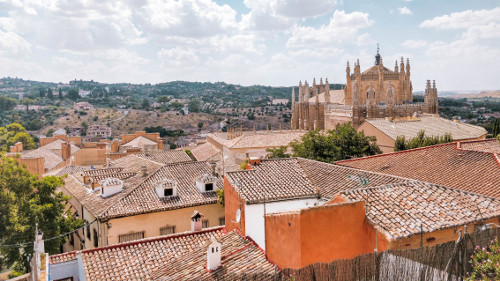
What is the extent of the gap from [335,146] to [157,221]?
12589 millimetres

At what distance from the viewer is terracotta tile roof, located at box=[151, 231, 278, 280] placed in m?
8.81

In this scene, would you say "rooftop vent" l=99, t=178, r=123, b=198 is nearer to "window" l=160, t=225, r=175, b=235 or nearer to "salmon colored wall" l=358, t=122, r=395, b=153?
"window" l=160, t=225, r=175, b=235

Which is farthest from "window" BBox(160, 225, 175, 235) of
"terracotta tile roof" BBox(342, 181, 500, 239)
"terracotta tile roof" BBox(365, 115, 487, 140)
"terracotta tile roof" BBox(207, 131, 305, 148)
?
"terracotta tile roof" BBox(207, 131, 305, 148)

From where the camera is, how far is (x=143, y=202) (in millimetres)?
18016

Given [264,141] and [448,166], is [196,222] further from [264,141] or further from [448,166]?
[264,141]

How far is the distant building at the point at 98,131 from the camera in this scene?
96.6 m

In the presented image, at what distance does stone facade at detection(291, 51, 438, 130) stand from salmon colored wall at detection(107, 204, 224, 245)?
2867 centimetres

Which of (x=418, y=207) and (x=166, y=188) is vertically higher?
(x=418, y=207)

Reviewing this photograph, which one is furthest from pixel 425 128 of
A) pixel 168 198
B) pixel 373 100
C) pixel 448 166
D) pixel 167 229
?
pixel 167 229

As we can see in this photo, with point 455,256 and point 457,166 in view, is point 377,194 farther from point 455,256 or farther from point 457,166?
point 457,166

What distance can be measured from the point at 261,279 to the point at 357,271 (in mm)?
1534

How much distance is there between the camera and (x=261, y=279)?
709cm

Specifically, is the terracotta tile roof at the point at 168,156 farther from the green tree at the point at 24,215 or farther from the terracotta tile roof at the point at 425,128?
the terracotta tile roof at the point at 425,128

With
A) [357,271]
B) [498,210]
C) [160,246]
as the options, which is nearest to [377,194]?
[498,210]
